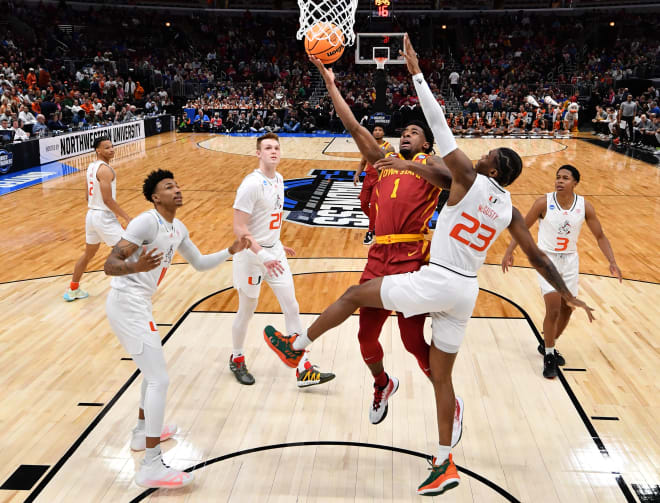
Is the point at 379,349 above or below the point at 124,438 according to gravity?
above

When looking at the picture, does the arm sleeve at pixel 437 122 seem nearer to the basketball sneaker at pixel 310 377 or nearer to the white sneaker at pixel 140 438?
the basketball sneaker at pixel 310 377

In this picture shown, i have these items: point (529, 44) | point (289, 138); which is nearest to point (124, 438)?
point (289, 138)

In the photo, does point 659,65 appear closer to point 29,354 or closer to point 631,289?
point 631,289

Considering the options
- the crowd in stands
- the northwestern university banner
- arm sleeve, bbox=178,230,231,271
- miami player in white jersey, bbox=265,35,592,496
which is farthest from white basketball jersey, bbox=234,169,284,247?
the crowd in stands

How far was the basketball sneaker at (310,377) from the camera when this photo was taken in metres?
4.74

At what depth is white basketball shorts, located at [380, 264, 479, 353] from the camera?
3383mm

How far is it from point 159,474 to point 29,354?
8.30ft

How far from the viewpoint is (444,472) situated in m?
3.49

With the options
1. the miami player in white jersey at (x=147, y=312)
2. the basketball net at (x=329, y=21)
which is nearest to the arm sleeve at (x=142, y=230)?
the miami player in white jersey at (x=147, y=312)

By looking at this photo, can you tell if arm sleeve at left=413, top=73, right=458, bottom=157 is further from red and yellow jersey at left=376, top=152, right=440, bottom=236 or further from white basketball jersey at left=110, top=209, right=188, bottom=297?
white basketball jersey at left=110, top=209, right=188, bottom=297

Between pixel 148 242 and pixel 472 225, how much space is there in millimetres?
1853

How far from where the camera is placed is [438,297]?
338 centimetres

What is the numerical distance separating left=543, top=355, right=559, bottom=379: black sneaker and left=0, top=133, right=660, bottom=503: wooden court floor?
0.39 ft

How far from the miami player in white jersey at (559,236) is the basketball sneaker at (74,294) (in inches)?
178
